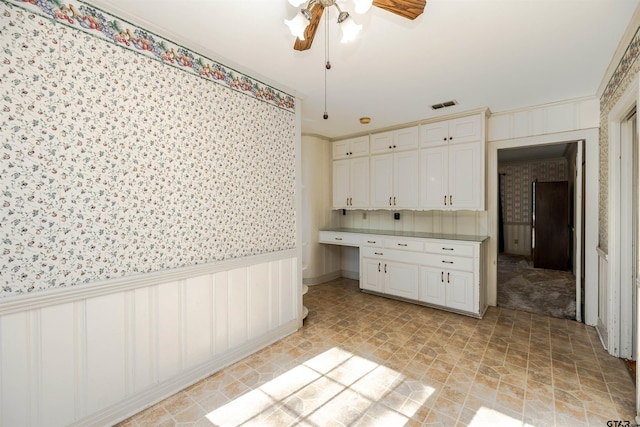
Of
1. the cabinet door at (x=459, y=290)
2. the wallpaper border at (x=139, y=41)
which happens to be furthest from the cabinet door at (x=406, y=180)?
the wallpaper border at (x=139, y=41)

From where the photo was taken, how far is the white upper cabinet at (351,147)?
4520 millimetres

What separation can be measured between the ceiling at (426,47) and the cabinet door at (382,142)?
3.39ft

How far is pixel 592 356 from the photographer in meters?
2.47

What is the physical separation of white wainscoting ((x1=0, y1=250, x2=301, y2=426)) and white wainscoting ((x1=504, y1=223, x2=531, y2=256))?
7.24m

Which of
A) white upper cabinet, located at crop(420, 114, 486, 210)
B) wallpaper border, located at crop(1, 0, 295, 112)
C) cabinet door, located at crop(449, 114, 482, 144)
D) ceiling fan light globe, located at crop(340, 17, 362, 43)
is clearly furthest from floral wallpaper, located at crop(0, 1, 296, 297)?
cabinet door, located at crop(449, 114, 482, 144)

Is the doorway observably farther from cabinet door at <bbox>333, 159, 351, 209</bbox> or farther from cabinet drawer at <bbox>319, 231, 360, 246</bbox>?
cabinet door at <bbox>333, 159, 351, 209</bbox>

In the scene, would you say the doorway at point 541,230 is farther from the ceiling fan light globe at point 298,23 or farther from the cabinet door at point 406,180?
the ceiling fan light globe at point 298,23

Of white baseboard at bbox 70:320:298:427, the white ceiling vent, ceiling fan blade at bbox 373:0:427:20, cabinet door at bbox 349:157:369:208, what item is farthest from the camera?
cabinet door at bbox 349:157:369:208

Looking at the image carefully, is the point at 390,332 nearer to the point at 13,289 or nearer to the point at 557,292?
the point at 13,289

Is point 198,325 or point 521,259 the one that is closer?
point 198,325

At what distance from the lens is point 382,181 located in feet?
14.1

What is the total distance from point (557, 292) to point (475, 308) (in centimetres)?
209

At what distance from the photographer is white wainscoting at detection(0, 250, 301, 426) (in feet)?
4.70

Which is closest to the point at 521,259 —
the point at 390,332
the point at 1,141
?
the point at 390,332
